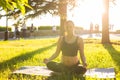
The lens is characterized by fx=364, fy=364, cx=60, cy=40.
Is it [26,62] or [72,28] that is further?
[26,62]

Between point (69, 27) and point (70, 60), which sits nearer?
point (69, 27)

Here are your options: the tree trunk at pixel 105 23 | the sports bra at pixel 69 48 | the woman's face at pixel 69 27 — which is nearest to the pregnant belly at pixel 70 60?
the sports bra at pixel 69 48

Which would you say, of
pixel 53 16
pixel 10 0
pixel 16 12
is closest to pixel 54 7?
pixel 53 16

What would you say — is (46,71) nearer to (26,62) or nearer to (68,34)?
(68,34)

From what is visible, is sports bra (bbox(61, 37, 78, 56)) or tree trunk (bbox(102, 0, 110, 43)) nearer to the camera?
sports bra (bbox(61, 37, 78, 56))

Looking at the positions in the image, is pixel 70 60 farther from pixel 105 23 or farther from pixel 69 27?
pixel 105 23

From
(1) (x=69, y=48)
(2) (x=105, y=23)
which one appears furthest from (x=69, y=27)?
(2) (x=105, y=23)

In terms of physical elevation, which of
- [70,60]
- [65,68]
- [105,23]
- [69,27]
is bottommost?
[65,68]

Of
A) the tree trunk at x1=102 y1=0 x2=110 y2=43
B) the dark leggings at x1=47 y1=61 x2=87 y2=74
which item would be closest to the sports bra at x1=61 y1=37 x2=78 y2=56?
the dark leggings at x1=47 y1=61 x2=87 y2=74

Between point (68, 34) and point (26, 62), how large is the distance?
410 centimetres

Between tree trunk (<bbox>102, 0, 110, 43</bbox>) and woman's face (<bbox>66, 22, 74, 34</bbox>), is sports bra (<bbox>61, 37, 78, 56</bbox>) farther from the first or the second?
tree trunk (<bbox>102, 0, 110, 43</bbox>)

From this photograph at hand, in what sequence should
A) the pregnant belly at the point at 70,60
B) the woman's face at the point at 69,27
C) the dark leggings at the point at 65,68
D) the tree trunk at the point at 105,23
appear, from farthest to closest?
the tree trunk at the point at 105,23, the pregnant belly at the point at 70,60, the dark leggings at the point at 65,68, the woman's face at the point at 69,27

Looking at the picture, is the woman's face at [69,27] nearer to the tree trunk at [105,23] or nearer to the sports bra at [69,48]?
the sports bra at [69,48]

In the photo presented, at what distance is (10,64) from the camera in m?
12.9
